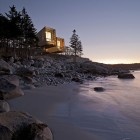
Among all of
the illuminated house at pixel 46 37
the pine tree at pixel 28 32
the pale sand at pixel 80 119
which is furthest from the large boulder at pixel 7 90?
the illuminated house at pixel 46 37

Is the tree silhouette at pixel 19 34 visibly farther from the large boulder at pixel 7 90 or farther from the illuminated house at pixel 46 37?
the large boulder at pixel 7 90

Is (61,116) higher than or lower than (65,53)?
lower

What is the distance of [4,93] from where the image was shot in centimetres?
864

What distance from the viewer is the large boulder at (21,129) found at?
4.50 m

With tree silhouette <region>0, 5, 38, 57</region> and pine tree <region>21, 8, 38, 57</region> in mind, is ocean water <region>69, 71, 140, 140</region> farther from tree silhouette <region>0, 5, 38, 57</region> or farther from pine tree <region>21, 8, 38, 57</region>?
pine tree <region>21, 8, 38, 57</region>

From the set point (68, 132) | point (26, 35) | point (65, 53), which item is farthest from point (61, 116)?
point (65, 53)

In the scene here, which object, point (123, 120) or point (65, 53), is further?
point (65, 53)

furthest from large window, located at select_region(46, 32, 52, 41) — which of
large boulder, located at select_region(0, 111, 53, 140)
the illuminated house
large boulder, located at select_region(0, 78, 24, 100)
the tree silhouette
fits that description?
large boulder, located at select_region(0, 111, 53, 140)

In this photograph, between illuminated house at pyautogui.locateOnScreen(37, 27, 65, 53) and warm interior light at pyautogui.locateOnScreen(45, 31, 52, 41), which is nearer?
illuminated house at pyautogui.locateOnScreen(37, 27, 65, 53)

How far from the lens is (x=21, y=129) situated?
15.7 ft

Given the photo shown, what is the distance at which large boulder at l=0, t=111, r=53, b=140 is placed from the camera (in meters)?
4.50

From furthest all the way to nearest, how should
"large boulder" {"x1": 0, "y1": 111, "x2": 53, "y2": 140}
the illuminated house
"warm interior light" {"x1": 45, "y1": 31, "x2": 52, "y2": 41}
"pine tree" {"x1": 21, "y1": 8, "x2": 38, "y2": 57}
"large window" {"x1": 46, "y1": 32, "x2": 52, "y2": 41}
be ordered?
1. "large window" {"x1": 46, "y1": 32, "x2": 52, "y2": 41}
2. "warm interior light" {"x1": 45, "y1": 31, "x2": 52, "y2": 41}
3. the illuminated house
4. "pine tree" {"x1": 21, "y1": 8, "x2": 38, "y2": 57}
5. "large boulder" {"x1": 0, "y1": 111, "x2": 53, "y2": 140}

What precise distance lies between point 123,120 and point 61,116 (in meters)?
1.73

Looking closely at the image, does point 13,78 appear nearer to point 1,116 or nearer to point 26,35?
point 1,116
